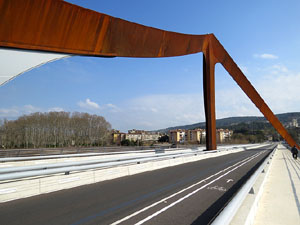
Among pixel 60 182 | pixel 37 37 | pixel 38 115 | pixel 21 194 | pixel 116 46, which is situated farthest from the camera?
pixel 38 115

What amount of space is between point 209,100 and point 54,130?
68.3m

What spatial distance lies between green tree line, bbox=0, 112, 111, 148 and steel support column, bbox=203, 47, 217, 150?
54710 mm

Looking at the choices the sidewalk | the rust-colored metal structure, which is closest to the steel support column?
the rust-colored metal structure

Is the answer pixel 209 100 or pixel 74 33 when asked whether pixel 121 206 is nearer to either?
pixel 74 33

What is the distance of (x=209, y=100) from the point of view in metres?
29.1

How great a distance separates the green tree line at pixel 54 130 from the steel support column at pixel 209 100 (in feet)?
179

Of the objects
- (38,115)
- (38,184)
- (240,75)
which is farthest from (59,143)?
(38,184)

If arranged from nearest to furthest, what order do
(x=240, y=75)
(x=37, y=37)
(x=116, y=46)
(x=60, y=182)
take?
(x=60, y=182), (x=37, y=37), (x=116, y=46), (x=240, y=75)

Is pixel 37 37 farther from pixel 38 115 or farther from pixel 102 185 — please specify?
pixel 38 115

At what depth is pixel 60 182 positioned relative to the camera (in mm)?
8820

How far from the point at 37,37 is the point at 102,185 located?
718 cm

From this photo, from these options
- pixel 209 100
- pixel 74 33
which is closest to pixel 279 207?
pixel 74 33

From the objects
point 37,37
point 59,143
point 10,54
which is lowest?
point 59,143

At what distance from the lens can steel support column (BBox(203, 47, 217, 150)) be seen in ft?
95.4
